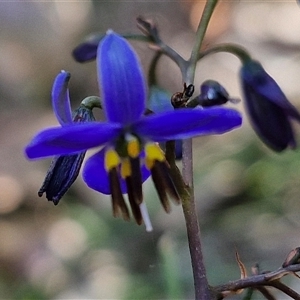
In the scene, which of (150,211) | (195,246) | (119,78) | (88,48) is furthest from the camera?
(150,211)

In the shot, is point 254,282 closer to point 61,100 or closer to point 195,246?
point 195,246

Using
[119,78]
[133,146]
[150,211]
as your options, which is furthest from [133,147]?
Answer: [150,211]

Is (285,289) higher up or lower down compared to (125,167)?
lower down

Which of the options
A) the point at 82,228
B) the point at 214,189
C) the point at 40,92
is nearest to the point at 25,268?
the point at 82,228

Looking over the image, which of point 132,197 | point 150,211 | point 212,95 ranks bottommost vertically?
point 150,211

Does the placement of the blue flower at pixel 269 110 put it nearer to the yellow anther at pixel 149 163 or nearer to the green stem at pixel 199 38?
the green stem at pixel 199 38

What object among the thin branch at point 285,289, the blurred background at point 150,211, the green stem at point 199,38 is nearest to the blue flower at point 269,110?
the green stem at point 199,38

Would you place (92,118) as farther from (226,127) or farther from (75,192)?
(75,192)

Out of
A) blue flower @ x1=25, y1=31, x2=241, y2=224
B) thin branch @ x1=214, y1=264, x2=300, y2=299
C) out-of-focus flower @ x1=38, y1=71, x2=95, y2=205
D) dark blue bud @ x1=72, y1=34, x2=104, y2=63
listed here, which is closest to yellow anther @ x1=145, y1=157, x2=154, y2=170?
blue flower @ x1=25, y1=31, x2=241, y2=224
